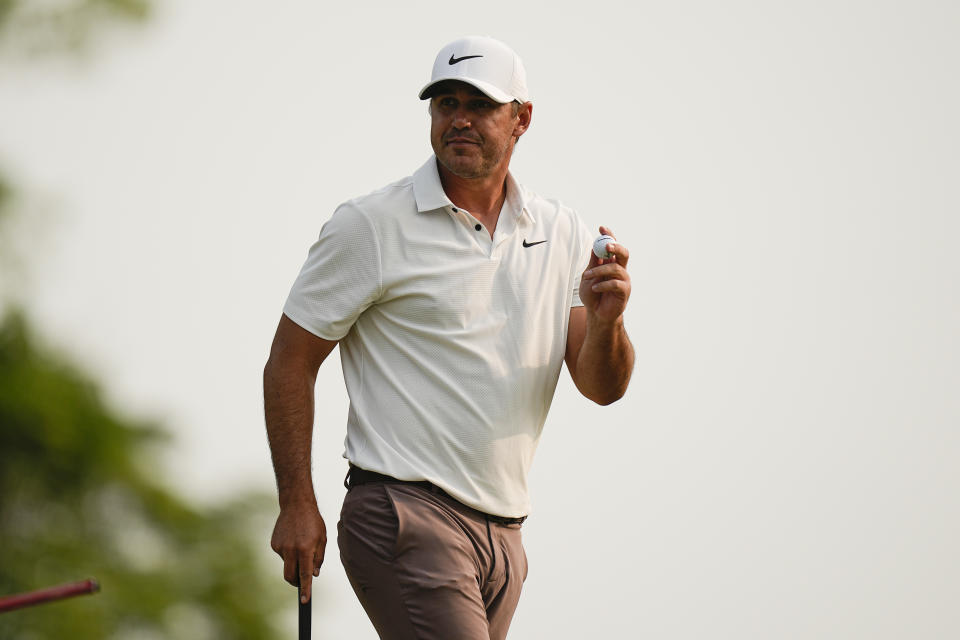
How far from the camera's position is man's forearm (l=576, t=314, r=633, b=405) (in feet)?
10.6

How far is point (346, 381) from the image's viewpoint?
3258mm

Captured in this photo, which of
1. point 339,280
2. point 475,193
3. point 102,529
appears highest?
point 475,193

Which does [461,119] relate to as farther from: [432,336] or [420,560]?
[420,560]

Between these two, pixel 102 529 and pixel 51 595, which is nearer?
pixel 51 595

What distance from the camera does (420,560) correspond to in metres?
3.04

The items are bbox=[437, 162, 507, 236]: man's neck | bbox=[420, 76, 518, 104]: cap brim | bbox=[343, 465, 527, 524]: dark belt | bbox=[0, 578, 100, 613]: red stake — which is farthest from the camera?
bbox=[437, 162, 507, 236]: man's neck

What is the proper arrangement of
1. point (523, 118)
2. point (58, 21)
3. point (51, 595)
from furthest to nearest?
point (58, 21) < point (523, 118) < point (51, 595)

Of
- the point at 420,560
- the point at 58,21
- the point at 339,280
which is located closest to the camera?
the point at 420,560

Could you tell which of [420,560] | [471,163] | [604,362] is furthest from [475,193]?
[420,560]

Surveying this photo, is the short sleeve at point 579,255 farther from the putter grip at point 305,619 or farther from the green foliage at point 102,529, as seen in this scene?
the green foliage at point 102,529

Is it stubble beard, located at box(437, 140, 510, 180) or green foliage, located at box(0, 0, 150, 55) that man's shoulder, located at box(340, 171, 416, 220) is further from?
Answer: green foliage, located at box(0, 0, 150, 55)

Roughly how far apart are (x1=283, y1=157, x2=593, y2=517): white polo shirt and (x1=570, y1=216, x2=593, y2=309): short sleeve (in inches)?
6.1

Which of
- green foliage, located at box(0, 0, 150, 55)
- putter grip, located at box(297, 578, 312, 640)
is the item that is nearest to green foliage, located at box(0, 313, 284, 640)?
green foliage, located at box(0, 0, 150, 55)

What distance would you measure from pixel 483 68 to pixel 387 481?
1012 millimetres
